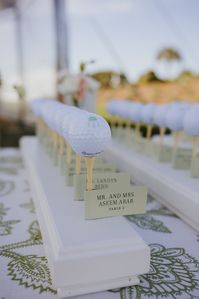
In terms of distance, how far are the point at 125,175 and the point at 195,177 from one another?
41 centimetres

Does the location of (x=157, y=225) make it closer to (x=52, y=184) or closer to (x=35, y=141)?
(x=52, y=184)

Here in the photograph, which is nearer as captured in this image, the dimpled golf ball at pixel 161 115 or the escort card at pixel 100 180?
the escort card at pixel 100 180

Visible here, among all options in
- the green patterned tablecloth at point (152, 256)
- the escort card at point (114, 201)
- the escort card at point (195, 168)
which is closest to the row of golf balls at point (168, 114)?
the escort card at point (195, 168)

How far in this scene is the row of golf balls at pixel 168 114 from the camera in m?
1.17

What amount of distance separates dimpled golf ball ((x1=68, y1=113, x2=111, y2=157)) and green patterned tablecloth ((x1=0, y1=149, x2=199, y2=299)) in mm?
313

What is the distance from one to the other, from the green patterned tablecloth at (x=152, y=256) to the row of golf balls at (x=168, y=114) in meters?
0.32

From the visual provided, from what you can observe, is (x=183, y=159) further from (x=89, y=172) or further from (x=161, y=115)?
(x=89, y=172)

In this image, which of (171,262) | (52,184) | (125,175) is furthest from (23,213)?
(171,262)

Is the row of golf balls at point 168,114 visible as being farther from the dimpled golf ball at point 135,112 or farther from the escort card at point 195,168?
the escort card at point 195,168

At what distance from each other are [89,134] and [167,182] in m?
0.52

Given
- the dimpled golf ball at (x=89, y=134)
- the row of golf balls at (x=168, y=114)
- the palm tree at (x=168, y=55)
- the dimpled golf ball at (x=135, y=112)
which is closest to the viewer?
the dimpled golf ball at (x=89, y=134)

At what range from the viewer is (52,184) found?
1.11m

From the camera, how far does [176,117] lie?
1314 millimetres

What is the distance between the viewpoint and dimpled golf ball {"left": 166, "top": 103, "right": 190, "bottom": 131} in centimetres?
131
